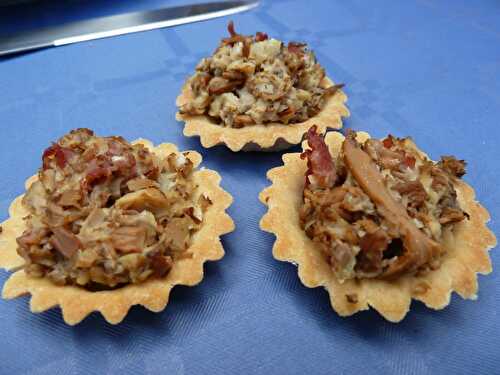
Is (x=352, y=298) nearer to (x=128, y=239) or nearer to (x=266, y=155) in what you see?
(x=128, y=239)

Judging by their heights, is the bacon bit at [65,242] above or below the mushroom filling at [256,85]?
below

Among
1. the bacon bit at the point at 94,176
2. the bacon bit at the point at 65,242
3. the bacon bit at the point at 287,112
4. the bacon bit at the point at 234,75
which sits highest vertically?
the bacon bit at the point at 234,75

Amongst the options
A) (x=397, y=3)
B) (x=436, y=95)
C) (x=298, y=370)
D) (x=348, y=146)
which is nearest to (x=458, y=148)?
(x=436, y=95)

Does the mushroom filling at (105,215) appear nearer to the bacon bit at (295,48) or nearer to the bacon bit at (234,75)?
the bacon bit at (234,75)

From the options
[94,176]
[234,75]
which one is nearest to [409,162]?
[234,75]

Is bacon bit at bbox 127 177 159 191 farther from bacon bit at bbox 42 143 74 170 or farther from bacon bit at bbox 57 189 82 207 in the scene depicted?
bacon bit at bbox 42 143 74 170

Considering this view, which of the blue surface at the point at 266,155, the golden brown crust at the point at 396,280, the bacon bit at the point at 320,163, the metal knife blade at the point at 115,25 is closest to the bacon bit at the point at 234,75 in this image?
the blue surface at the point at 266,155

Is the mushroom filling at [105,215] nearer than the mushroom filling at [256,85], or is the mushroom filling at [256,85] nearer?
the mushroom filling at [105,215]

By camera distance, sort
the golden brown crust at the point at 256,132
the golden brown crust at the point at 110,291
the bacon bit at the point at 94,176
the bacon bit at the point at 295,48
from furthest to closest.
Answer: the bacon bit at the point at 295,48, the golden brown crust at the point at 256,132, the bacon bit at the point at 94,176, the golden brown crust at the point at 110,291
